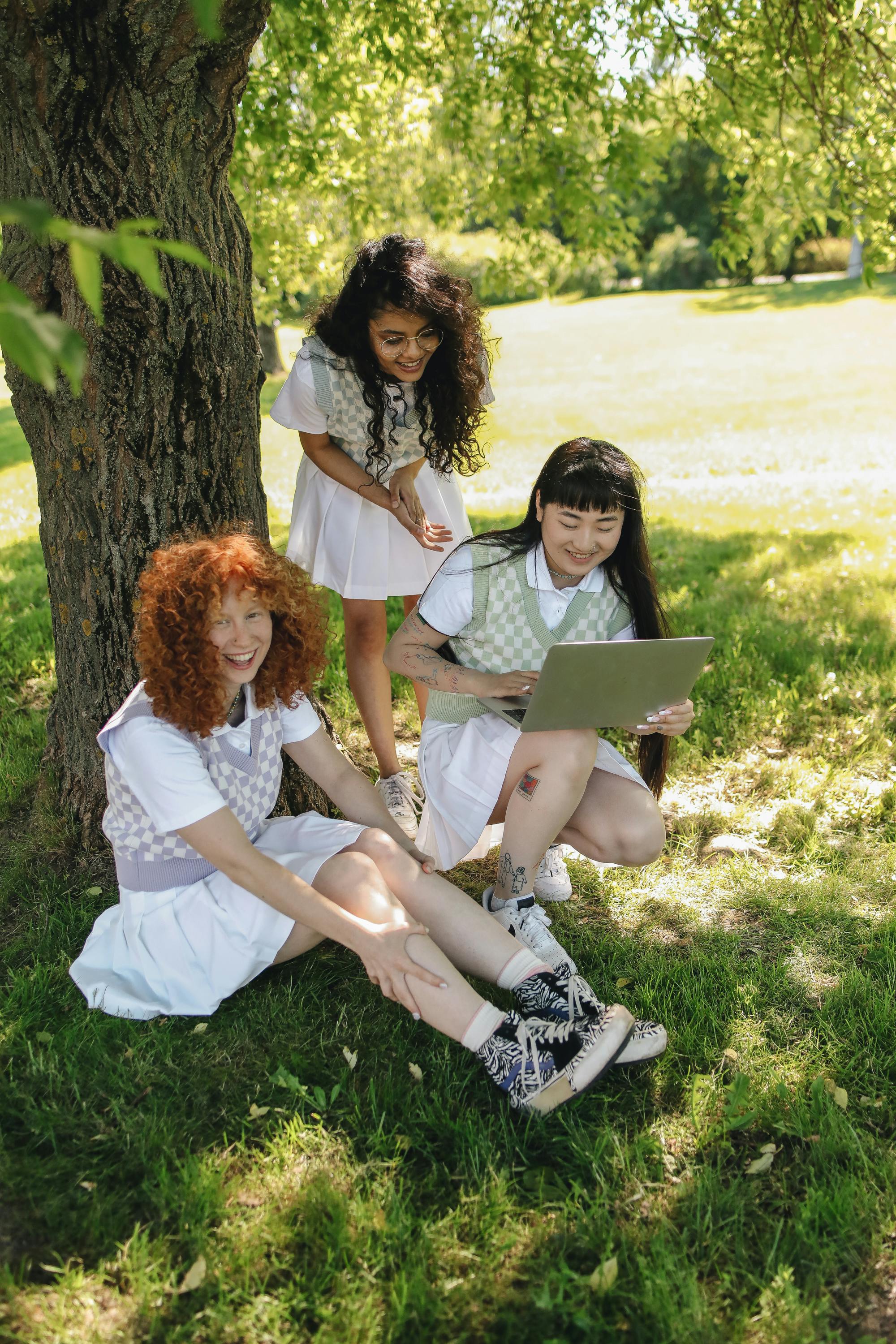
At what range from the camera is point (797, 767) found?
12.9 ft

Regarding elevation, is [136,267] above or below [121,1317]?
above

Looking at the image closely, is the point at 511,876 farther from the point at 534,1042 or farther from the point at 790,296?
the point at 790,296

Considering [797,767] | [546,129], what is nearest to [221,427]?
[797,767]

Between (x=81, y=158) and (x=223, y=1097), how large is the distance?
2.38m

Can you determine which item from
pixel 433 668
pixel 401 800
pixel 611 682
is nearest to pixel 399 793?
pixel 401 800

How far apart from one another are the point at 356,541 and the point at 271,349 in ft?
53.6

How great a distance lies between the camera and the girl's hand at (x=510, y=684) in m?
2.84

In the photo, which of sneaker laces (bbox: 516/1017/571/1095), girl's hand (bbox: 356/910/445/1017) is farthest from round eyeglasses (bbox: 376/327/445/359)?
sneaker laces (bbox: 516/1017/571/1095)

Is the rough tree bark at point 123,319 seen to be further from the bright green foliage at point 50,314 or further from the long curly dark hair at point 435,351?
the bright green foliage at point 50,314

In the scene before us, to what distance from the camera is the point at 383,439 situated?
3.46 m

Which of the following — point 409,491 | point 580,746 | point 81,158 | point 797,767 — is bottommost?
point 797,767

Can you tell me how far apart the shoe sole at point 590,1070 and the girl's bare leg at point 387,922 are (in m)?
0.23

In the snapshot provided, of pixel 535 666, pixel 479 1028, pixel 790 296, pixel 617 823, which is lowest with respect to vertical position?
pixel 479 1028

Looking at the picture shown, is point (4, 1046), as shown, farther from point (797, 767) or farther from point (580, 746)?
point (797, 767)
